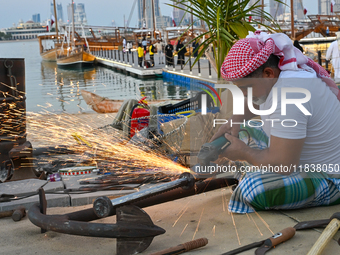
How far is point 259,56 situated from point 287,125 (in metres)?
0.47

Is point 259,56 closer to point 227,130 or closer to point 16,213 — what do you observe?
point 227,130

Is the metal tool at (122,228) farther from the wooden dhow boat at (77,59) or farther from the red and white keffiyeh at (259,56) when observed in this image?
the wooden dhow boat at (77,59)

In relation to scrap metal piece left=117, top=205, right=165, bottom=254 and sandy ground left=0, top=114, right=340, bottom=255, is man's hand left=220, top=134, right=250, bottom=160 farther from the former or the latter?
scrap metal piece left=117, top=205, right=165, bottom=254

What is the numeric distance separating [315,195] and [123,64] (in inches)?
1130

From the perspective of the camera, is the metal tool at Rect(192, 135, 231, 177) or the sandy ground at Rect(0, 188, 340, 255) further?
the metal tool at Rect(192, 135, 231, 177)

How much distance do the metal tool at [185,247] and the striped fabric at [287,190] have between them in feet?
1.79

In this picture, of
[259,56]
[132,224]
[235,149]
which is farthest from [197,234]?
[259,56]

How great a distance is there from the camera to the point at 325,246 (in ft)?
7.27

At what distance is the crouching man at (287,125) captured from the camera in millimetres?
2350

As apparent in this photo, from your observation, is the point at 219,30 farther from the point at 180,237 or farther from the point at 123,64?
the point at 123,64

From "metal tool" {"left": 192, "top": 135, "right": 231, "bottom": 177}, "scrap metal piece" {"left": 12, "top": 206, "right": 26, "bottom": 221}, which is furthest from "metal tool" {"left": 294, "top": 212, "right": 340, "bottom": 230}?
"scrap metal piece" {"left": 12, "top": 206, "right": 26, "bottom": 221}

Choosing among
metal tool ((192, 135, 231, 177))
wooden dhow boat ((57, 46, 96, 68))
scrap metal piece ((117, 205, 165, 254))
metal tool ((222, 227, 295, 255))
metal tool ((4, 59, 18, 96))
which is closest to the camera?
metal tool ((222, 227, 295, 255))

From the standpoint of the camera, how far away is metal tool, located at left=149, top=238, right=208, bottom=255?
2.31m

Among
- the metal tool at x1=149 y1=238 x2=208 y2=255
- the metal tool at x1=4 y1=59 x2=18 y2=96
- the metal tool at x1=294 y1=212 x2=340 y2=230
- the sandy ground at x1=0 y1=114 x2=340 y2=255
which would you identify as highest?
the metal tool at x1=4 y1=59 x2=18 y2=96
